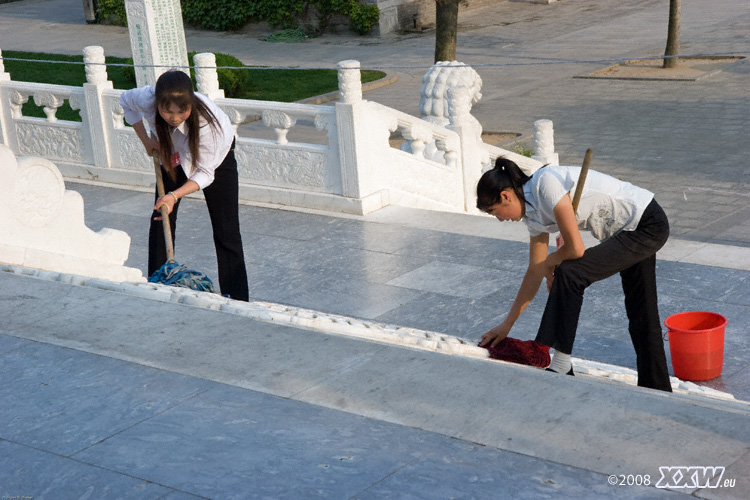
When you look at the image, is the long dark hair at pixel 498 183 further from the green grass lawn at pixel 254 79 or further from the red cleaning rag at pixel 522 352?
the green grass lawn at pixel 254 79

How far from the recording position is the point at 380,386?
12.5ft

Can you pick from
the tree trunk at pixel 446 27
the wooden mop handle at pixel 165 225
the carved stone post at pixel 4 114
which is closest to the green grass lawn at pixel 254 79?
the tree trunk at pixel 446 27

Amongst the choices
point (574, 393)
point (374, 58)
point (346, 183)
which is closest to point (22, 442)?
point (574, 393)

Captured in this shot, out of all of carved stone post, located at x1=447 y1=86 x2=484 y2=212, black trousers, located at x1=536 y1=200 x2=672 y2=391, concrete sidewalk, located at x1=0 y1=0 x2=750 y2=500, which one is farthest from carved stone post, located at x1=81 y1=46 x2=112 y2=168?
black trousers, located at x1=536 y1=200 x2=672 y2=391

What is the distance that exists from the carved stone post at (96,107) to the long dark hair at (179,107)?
167 inches

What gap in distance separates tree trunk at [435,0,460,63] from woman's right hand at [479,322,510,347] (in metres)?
11.0

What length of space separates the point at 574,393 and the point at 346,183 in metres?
4.85

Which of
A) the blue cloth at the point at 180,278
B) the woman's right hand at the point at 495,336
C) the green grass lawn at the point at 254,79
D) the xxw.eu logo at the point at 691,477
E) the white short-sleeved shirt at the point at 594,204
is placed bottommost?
the green grass lawn at the point at 254,79

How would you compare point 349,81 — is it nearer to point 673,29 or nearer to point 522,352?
point 522,352

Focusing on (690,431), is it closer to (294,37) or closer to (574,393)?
(574,393)

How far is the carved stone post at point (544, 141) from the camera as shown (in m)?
10.3

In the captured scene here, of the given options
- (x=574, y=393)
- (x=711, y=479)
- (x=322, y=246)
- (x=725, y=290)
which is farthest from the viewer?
(x=322, y=246)

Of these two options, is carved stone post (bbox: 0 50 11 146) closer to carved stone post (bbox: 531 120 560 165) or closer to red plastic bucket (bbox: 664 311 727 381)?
carved stone post (bbox: 531 120 560 165)

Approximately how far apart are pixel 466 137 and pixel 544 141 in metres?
1.31
